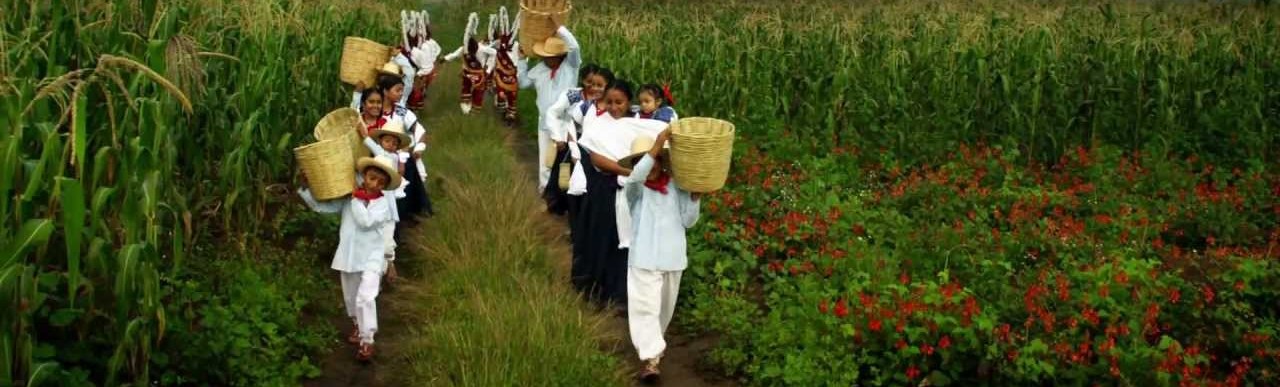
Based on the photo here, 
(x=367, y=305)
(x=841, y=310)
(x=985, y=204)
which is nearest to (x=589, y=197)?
(x=367, y=305)

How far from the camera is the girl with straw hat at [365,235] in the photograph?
294 inches

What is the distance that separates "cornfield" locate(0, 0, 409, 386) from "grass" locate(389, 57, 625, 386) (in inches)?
41.3

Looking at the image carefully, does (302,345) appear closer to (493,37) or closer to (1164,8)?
(493,37)

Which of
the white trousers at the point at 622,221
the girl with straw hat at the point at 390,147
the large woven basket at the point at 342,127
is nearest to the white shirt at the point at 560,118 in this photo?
the girl with straw hat at the point at 390,147

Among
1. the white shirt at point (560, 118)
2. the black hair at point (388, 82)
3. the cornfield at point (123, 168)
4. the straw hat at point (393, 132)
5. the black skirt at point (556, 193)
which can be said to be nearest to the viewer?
the cornfield at point (123, 168)

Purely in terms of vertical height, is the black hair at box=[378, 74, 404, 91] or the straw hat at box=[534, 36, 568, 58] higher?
the black hair at box=[378, 74, 404, 91]

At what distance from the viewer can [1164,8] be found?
24.7 meters

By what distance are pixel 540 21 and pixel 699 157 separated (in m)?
5.81

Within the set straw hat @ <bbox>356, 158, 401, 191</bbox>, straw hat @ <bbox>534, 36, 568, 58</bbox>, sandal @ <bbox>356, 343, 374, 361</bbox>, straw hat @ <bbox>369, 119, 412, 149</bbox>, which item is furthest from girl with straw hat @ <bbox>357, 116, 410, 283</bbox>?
straw hat @ <bbox>534, 36, 568, 58</bbox>

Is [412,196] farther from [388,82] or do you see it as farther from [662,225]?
[662,225]

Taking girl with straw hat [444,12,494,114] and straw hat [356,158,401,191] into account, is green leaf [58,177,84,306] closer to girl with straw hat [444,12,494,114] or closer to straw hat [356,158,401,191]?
straw hat [356,158,401,191]

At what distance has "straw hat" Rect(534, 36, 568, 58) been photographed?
11.9m

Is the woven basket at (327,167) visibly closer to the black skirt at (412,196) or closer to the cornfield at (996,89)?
the black skirt at (412,196)

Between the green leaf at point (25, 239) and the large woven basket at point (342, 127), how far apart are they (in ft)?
10.0
